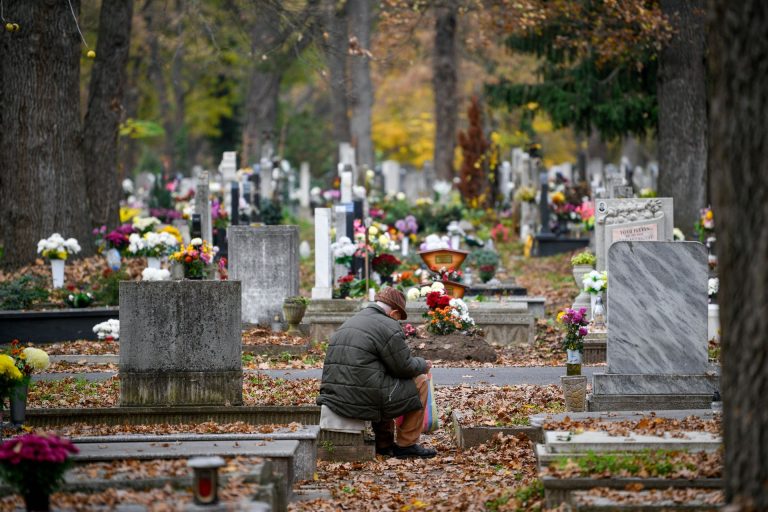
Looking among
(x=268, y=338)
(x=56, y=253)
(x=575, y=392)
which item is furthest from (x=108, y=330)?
(x=575, y=392)

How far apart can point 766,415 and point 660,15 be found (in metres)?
19.8

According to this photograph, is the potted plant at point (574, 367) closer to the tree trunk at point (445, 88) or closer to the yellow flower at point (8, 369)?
the yellow flower at point (8, 369)

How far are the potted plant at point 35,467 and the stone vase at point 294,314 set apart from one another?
10.2 meters

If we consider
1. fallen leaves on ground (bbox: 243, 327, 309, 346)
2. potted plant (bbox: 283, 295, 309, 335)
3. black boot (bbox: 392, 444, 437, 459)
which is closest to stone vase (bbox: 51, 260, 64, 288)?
fallen leaves on ground (bbox: 243, 327, 309, 346)

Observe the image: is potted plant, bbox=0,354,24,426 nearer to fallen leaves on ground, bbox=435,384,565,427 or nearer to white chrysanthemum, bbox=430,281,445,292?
fallen leaves on ground, bbox=435,384,565,427

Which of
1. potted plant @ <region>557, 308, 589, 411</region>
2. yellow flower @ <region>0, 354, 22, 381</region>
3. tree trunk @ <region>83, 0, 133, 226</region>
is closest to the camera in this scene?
yellow flower @ <region>0, 354, 22, 381</region>

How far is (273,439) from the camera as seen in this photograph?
34.8 ft

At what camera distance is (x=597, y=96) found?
3102 cm

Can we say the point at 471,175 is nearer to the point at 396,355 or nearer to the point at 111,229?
the point at 111,229

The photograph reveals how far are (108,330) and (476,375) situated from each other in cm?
529

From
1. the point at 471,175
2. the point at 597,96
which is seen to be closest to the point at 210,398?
the point at 597,96

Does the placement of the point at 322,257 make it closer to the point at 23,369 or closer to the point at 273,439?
the point at 23,369

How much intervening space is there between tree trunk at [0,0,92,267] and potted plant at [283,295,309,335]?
5585 millimetres

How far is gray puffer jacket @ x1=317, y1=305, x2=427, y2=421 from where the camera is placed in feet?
38.4
